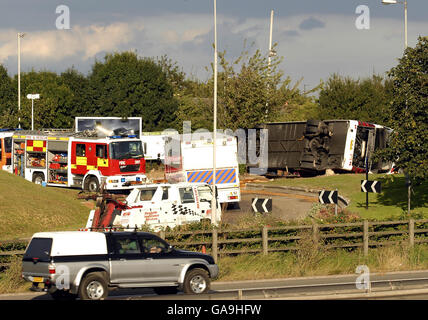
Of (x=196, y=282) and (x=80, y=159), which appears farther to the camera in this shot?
(x=80, y=159)

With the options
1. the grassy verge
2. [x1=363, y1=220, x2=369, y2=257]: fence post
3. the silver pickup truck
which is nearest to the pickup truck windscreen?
the silver pickup truck

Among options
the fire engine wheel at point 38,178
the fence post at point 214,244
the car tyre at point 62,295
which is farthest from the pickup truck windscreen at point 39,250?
the fire engine wheel at point 38,178

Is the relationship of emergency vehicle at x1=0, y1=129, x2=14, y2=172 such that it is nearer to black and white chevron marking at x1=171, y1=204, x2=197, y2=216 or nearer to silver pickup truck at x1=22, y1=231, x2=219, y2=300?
black and white chevron marking at x1=171, y1=204, x2=197, y2=216

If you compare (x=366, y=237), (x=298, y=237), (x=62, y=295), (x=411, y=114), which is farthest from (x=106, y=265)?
(x=411, y=114)

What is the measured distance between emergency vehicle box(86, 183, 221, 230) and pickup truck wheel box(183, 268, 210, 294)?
7271 mm

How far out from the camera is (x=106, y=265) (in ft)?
51.8

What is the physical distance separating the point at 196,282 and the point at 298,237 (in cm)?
549

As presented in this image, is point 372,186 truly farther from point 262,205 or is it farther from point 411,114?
point 262,205

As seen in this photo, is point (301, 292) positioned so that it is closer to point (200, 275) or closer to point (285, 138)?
point (200, 275)

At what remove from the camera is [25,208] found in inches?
1228

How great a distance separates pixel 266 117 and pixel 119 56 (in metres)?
29.5

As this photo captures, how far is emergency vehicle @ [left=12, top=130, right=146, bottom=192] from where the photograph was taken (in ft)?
122

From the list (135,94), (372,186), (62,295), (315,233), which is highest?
(135,94)
